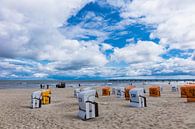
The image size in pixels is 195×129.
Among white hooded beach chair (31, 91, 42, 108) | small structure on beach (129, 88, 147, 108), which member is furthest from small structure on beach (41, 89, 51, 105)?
small structure on beach (129, 88, 147, 108)

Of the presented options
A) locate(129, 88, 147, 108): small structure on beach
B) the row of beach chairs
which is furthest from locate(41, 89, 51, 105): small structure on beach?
locate(129, 88, 147, 108): small structure on beach

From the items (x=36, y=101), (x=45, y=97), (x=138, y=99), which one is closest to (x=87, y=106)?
(x=138, y=99)

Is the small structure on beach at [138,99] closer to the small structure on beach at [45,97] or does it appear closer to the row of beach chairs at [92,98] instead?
the row of beach chairs at [92,98]

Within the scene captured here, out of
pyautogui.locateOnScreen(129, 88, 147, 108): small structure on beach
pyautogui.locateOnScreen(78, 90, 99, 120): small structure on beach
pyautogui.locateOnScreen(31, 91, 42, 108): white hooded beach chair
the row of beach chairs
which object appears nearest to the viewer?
pyautogui.locateOnScreen(78, 90, 99, 120): small structure on beach

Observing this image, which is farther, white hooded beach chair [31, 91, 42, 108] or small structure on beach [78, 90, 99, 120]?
white hooded beach chair [31, 91, 42, 108]

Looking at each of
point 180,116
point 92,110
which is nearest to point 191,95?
point 180,116

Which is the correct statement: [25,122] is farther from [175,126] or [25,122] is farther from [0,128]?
[175,126]

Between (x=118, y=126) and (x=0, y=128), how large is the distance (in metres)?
5.15

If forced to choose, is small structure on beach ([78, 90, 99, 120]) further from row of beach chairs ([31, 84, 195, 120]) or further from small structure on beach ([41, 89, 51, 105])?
small structure on beach ([41, 89, 51, 105])

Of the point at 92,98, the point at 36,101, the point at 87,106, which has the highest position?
the point at 92,98

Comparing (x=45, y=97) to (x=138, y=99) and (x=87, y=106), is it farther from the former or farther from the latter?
(x=87, y=106)

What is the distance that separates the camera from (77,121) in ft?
42.6

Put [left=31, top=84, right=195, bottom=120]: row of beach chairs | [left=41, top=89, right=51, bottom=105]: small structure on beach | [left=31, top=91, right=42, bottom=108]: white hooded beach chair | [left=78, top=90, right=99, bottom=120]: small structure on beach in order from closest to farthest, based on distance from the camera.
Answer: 1. [left=78, top=90, right=99, bottom=120]: small structure on beach
2. [left=31, top=84, right=195, bottom=120]: row of beach chairs
3. [left=31, top=91, right=42, bottom=108]: white hooded beach chair
4. [left=41, top=89, right=51, bottom=105]: small structure on beach

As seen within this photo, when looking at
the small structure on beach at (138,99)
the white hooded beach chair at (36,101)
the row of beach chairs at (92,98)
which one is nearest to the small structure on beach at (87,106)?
the row of beach chairs at (92,98)
